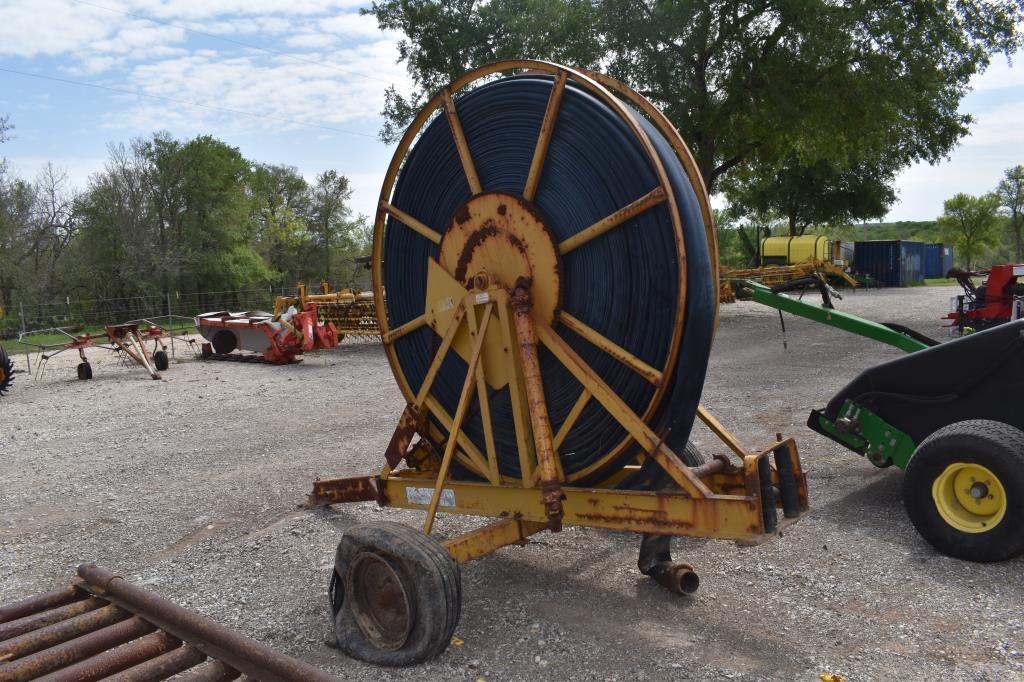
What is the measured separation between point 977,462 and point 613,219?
2.47 m

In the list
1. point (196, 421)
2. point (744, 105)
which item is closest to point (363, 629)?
point (196, 421)

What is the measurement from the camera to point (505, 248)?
4.49 meters

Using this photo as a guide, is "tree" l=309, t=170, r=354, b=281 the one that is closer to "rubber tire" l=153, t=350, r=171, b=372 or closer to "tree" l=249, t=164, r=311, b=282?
"tree" l=249, t=164, r=311, b=282

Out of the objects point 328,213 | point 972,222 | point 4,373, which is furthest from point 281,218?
point 972,222

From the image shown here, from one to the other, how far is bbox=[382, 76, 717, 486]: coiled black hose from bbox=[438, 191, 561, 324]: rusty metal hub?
0.23 feet

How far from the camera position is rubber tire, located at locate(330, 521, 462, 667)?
3652 millimetres

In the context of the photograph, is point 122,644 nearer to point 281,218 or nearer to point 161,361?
point 161,361

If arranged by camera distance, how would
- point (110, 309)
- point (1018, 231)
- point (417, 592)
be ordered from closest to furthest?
point (417, 592) → point (110, 309) → point (1018, 231)

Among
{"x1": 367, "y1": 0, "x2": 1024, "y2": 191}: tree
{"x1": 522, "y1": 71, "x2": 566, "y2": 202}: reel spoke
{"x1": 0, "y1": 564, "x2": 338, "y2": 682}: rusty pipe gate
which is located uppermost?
{"x1": 367, "y1": 0, "x2": 1024, "y2": 191}: tree

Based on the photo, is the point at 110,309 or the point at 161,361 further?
the point at 110,309

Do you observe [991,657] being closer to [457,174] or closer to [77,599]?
[457,174]

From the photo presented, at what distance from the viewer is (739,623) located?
3.99 meters

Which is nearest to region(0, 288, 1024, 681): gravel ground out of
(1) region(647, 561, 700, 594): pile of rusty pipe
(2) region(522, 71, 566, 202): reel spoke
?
(1) region(647, 561, 700, 594): pile of rusty pipe

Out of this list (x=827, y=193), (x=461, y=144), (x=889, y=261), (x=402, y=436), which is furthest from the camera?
(x=827, y=193)
